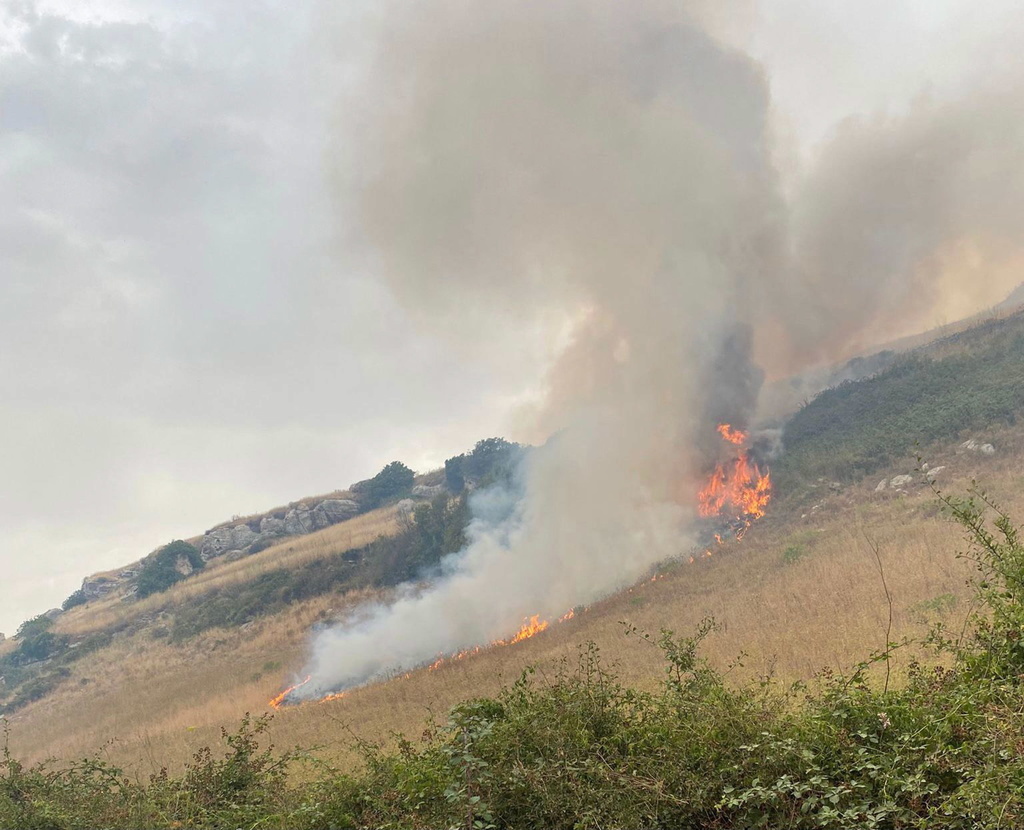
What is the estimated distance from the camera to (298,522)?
75.2 metres

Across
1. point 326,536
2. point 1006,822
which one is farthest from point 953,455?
point 326,536

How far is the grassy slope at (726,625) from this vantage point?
43.9ft

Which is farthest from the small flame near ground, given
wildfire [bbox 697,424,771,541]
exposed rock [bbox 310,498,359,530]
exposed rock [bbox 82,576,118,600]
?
exposed rock [bbox 82,576,118,600]

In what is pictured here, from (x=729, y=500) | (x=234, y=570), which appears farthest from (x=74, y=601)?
(x=729, y=500)

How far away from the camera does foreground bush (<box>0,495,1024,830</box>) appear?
3.86 m

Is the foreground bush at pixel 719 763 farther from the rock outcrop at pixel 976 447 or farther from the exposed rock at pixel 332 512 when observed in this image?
the exposed rock at pixel 332 512

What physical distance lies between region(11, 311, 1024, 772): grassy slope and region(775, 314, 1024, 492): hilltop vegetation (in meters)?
0.23

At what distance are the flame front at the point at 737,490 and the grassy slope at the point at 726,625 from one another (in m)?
1.62

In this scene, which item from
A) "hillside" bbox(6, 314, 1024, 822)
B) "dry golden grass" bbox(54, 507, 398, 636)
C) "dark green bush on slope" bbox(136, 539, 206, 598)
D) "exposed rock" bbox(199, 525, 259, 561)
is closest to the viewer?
"hillside" bbox(6, 314, 1024, 822)

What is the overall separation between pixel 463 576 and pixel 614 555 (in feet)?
33.4

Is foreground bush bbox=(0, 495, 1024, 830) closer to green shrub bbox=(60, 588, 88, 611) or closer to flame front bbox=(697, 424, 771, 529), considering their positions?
flame front bbox=(697, 424, 771, 529)

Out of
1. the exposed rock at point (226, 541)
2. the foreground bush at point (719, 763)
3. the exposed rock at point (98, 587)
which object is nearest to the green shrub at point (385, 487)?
the exposed rock at point (226, 541)

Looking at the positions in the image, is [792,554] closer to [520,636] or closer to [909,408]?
[520,636]

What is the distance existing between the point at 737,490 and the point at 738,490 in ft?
0.18
